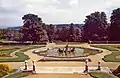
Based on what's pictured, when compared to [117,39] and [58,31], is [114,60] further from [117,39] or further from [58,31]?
[58,31]

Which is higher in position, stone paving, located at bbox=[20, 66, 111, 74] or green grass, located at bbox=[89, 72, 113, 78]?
stone paving, located at bbox=[20, 66, 111, 74]

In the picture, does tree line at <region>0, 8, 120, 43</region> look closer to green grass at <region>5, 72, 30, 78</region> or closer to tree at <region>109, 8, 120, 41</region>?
tree at <region>109, 8, 120, 41</region>

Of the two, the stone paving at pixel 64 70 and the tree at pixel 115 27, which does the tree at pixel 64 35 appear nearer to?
the tree at pixel 115 27

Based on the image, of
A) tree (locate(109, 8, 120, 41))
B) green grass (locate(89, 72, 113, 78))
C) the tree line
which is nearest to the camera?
green grass (locate(89, 72, 113, 78))

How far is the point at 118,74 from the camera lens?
20109mm

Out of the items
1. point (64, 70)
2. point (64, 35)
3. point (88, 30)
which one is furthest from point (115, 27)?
point (64, 70)

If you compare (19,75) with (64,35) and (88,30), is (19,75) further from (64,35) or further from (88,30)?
(64,35)

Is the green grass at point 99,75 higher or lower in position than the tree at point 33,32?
lower

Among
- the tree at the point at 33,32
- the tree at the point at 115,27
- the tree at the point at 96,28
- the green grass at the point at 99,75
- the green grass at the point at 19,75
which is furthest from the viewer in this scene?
the tree at the point at 96,28

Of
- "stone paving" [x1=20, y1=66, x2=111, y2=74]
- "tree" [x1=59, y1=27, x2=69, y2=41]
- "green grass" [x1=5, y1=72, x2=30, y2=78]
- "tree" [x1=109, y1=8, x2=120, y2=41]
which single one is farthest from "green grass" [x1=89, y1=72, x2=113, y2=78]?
"tree" [x1=59, y1=27, x2=69, y2=41]

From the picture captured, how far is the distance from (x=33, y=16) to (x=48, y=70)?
115ft

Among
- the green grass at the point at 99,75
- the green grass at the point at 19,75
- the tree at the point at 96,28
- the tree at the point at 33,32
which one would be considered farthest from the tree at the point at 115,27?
the green grass at the point at 19,75

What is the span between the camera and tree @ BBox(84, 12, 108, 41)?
182 ft

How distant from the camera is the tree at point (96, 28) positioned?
55463mm
